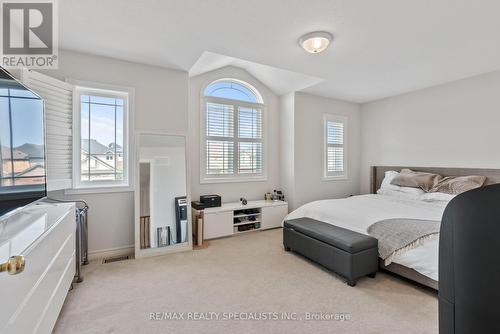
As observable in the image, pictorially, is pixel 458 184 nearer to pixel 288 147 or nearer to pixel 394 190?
pixel 394 190

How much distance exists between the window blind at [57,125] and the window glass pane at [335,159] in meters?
4.34

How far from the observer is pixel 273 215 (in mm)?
4281

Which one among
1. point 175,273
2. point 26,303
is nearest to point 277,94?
point 175,273

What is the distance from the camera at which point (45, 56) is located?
270 centimetres

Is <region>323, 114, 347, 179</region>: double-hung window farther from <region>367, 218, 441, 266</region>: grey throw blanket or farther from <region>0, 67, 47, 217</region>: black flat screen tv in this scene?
<region>0, 67, 47, 217</region>: black flat screen tv

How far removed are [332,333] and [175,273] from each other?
165 centimetres

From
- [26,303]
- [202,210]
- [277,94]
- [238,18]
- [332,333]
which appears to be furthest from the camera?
[277,94]

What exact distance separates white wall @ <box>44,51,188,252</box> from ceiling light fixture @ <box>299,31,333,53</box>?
174cm

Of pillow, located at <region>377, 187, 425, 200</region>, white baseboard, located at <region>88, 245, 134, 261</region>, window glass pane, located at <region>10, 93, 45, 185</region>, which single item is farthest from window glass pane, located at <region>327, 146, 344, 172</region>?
window glass pane, located at <region>10, 93, 45, 185</region>

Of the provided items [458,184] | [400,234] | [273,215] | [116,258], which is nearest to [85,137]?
[116,258]

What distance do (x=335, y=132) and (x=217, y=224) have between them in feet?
10.3

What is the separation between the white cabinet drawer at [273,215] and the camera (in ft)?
13.8

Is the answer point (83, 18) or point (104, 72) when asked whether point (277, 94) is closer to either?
point (104, 72)

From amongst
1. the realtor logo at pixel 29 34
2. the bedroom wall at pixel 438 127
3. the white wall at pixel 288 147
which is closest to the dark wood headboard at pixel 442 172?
the bedroom wall at pixel 438 127
